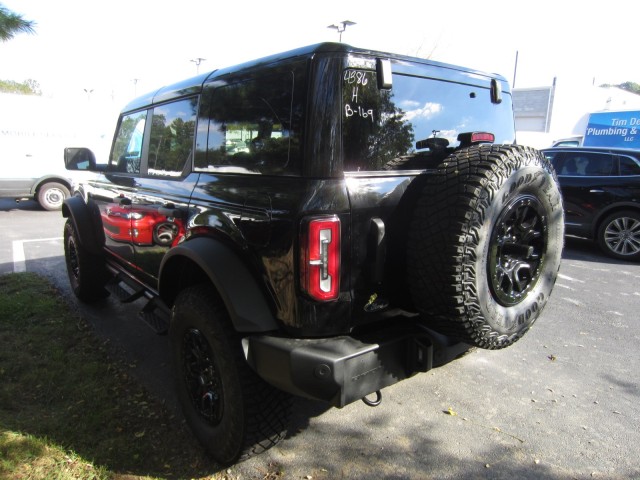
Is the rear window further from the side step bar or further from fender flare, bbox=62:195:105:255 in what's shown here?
fender flare, bbox=62:195:105:255

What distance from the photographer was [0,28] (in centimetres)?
496

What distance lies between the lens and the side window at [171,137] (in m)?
2.87

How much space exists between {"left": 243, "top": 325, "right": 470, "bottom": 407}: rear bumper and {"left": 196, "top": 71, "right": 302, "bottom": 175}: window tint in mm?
780

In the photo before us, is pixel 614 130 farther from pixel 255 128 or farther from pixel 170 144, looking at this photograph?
pixel 255 128

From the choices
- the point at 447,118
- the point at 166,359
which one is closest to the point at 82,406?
the point at 166,359

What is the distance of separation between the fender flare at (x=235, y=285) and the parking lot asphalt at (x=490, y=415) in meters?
0.89

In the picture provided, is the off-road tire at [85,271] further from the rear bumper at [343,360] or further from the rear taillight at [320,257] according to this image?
the rear taillight at [320,257]

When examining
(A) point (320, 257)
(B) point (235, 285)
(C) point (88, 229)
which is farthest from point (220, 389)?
(C) point (88, 229)

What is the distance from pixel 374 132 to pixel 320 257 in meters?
0.69

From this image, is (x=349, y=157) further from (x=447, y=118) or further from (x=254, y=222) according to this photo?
(x=447, y=118)

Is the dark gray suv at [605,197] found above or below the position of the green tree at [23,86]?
below

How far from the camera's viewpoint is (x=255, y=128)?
7.54ft

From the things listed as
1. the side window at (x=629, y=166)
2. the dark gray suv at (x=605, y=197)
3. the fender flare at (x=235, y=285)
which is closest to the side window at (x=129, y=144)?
the fender flare at (x=235, y=285)

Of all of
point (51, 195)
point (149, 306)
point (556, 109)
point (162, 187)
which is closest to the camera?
point (162, 187)
